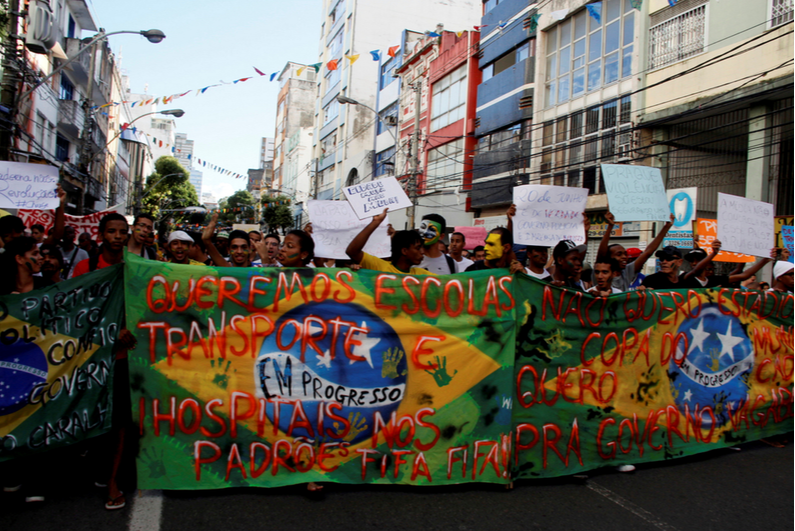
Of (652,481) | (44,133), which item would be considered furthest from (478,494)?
(44,133)

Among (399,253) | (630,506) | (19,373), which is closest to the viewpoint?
(19,373)

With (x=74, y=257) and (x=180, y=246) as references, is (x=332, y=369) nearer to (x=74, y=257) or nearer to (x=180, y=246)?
(x=180, y=246)

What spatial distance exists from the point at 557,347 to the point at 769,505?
160 centimetres

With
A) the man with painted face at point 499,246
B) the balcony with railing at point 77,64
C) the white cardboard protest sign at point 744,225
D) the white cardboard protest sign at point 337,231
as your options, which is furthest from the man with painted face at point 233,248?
the balcony with railing at point 77,64

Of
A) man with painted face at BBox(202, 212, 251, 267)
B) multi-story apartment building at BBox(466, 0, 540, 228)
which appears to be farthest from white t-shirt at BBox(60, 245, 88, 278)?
multi-story apartment building at BBox(466, 0, 540, 228)

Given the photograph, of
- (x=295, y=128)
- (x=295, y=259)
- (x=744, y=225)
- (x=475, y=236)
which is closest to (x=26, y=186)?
(x=295, y=259)

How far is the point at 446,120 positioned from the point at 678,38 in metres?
12.8

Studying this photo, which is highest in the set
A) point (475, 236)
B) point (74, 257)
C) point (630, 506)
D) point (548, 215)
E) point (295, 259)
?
point (475, 236)

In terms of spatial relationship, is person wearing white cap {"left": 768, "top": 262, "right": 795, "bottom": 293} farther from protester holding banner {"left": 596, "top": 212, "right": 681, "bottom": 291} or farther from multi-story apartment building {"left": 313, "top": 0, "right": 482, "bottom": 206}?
multi-story apartment building {"left": 313, "top": 0, "right": 482, "bottom": 206}

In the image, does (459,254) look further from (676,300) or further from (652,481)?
(652,481)

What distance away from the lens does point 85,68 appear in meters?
28.7

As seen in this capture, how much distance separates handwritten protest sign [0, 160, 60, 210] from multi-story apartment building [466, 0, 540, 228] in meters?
16.3

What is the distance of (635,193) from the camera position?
5.45 metres

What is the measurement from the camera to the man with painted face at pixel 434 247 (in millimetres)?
5074
